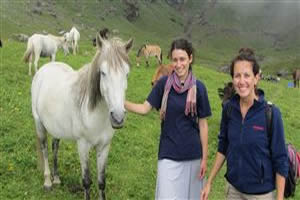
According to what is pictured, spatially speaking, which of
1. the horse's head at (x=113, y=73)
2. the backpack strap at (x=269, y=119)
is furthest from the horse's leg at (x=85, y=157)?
the backpack strap at (x=269, y=119)

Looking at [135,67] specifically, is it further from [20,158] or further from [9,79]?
[20,158]

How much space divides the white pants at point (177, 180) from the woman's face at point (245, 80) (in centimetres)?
154

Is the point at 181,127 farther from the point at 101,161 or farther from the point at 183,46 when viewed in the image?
the point at 101,161

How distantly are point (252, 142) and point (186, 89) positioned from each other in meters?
1.32

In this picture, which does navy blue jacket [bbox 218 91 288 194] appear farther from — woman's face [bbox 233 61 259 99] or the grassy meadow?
the grassy meadow

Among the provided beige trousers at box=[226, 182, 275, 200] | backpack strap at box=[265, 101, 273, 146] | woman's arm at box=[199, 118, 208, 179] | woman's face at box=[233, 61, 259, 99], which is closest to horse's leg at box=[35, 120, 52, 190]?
woman's arm at box=[199, 118, 208, 179]

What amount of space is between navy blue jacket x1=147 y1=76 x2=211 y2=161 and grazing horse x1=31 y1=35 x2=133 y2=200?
0.74m

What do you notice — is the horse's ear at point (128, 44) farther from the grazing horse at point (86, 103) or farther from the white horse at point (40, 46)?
the white horse at point (40, 46)

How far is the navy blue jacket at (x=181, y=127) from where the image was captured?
5973 millimetres

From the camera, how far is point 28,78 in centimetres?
1842

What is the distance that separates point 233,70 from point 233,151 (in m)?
1.03

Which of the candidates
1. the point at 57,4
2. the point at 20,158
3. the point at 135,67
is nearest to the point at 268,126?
the point at 20,158

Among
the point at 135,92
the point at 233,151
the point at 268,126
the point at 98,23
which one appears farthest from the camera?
the point at 98,23

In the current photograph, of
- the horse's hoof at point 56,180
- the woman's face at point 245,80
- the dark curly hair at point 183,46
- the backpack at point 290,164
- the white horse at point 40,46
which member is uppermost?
the white horse at point 40,46
